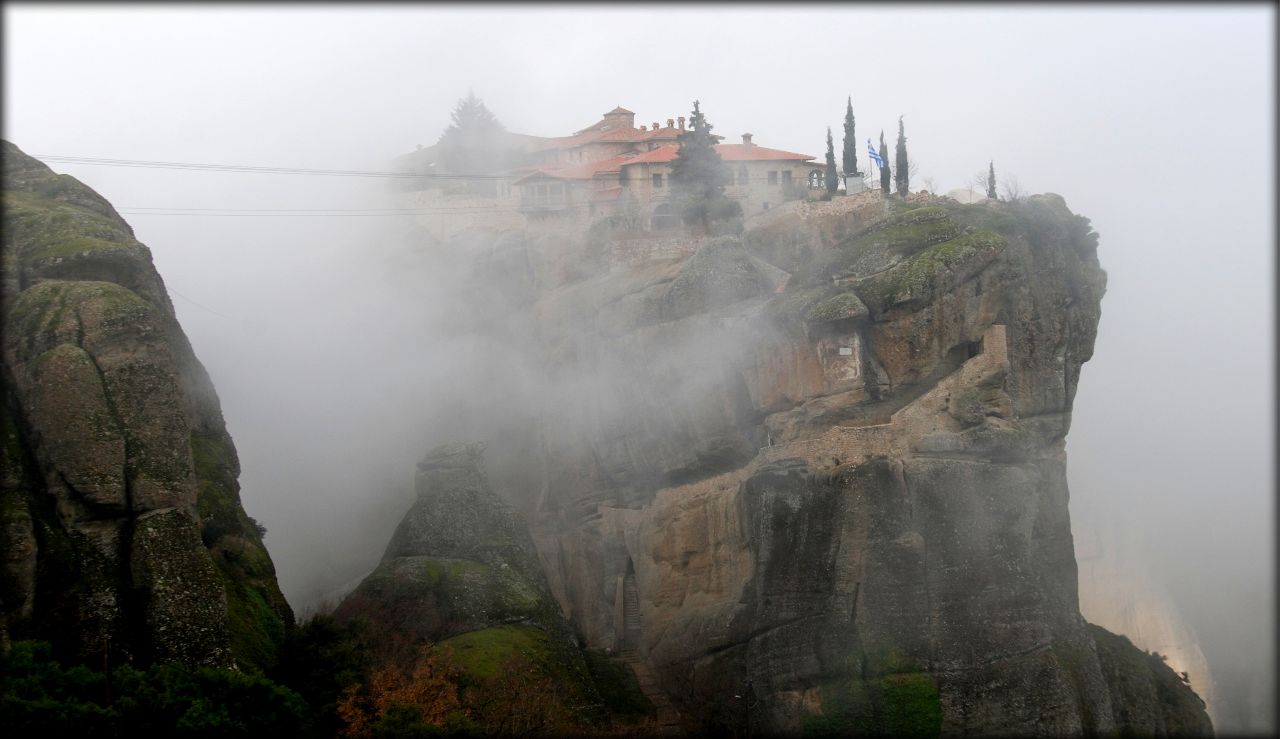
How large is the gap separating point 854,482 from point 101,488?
27589mm

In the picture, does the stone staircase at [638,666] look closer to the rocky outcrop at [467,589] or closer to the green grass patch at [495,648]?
the rocky outcrop at [467,589]

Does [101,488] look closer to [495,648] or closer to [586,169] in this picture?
[495,648]

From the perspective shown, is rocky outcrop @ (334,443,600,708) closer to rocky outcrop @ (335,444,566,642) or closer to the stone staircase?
rocky outcrop @ (335,444,566,642)

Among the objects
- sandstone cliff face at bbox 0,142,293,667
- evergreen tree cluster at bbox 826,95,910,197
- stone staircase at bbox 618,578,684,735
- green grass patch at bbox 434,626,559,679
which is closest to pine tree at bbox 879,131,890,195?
evergreen tree cluster at bbox 826,95,910,197

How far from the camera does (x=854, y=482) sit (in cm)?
5862

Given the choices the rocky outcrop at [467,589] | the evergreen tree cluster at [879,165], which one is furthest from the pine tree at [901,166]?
the rocky outcrop at [467,589]

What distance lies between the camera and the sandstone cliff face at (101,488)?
42.9 m

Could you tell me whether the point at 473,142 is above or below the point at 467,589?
above

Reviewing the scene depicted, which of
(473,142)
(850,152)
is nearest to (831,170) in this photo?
(850,152)

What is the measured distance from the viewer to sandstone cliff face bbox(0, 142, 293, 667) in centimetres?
4288

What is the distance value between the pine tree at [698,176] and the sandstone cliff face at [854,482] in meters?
3.57

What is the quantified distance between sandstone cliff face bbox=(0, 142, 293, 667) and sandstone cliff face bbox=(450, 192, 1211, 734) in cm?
1997

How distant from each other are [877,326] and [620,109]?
109 ft

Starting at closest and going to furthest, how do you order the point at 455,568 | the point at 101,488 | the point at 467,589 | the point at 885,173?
the point at 101,488, the point at 467,589, the point at 455,568, the point at 885,173
